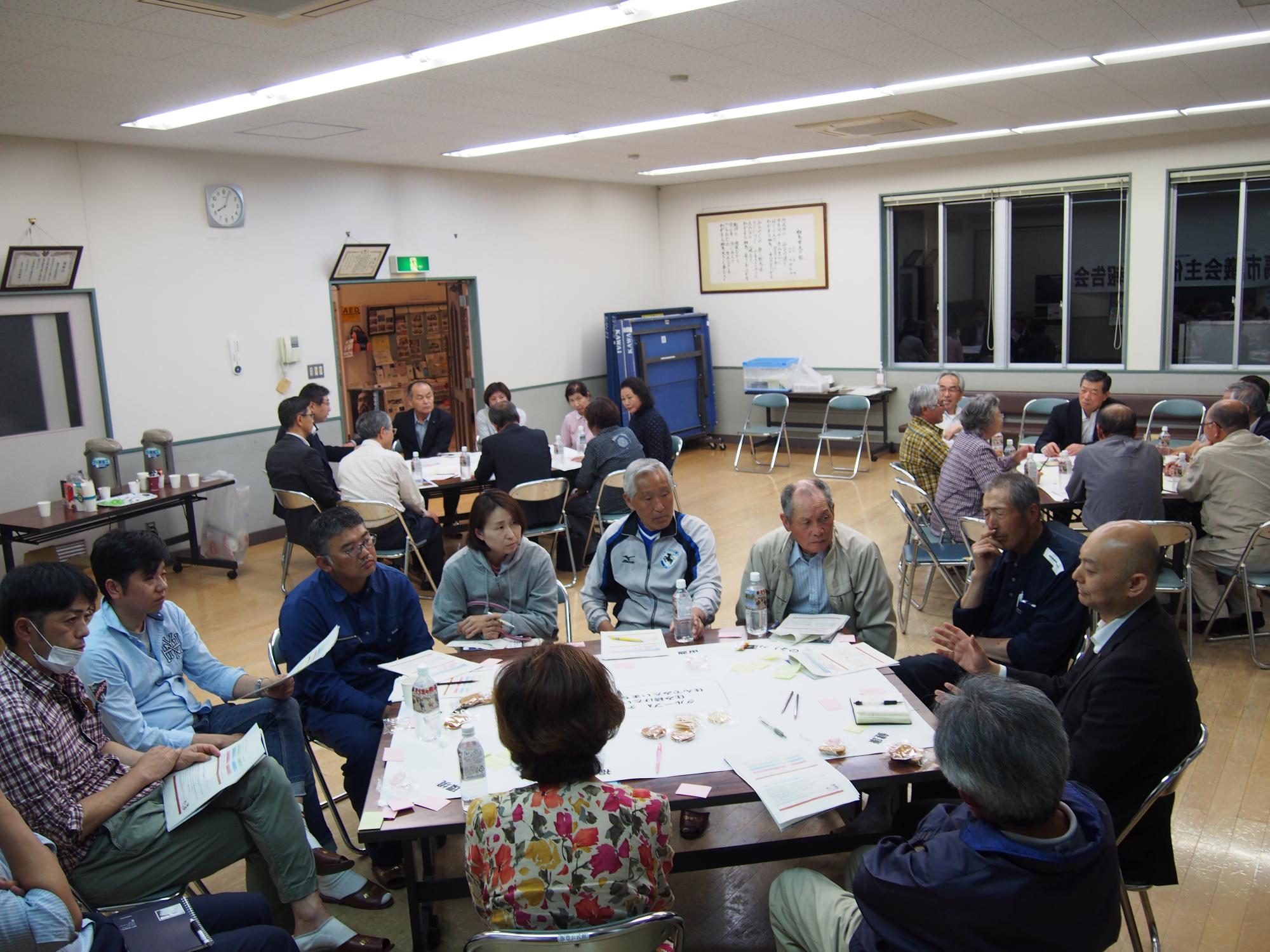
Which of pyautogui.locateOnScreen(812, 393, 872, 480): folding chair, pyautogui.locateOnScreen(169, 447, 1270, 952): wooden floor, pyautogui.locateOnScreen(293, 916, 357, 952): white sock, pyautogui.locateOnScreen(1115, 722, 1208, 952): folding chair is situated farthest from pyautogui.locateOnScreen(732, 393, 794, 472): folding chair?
pyautogui.locateOnScreen(293, 916, 357, 952): white sock

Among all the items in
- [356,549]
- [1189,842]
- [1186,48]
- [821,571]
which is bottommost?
[1189,842]

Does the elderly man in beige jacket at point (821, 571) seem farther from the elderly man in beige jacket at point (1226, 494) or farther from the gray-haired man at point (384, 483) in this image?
the gray-haired man at point (384, 483)

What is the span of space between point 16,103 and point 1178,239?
983 centimetres

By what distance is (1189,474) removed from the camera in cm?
525

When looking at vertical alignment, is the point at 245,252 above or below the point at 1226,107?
below

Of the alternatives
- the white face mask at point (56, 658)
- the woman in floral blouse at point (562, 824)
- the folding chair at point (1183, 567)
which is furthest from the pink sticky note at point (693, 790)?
the folding chair at point (1183, 567)

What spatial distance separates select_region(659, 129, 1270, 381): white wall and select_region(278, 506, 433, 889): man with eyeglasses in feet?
28.4

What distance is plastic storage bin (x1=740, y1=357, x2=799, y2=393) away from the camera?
38.2ft

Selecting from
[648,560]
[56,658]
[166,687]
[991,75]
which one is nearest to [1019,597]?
[648,560]

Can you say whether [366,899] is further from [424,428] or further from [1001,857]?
[424,428]

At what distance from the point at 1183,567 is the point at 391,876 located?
13.9ft

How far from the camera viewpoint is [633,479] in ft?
13.3

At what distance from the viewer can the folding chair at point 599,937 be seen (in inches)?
74.5

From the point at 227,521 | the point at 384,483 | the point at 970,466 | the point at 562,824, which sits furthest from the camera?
the point at 227,521
